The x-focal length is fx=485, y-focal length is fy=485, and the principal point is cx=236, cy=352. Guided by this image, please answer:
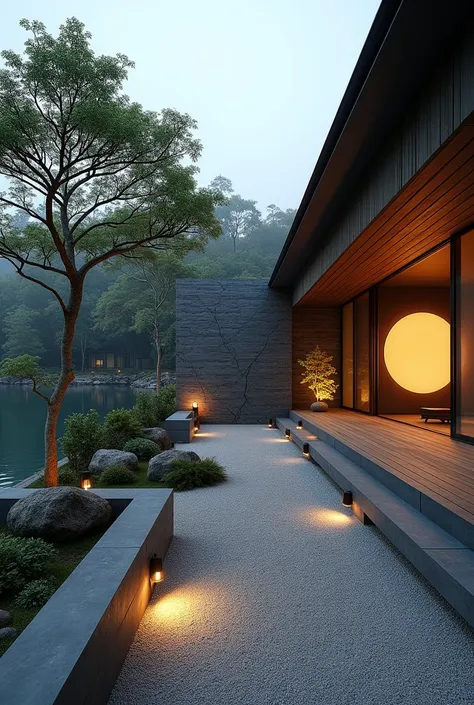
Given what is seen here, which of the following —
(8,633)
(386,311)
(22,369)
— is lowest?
(8,633)

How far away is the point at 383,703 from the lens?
2.01 metres

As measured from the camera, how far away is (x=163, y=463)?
6449 mm

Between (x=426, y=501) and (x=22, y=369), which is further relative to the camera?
(x=22, y=369)

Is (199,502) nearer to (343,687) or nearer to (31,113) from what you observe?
(343,687)

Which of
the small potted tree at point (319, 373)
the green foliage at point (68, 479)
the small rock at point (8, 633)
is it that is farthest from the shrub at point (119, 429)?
the small rock at point (8, 633)

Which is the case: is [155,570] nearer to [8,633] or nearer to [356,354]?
[8,633]

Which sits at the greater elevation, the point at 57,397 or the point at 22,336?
the point at 22,336

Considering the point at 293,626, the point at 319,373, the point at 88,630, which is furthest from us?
the point at 319,373

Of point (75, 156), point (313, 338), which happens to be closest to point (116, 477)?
point (75, 156)

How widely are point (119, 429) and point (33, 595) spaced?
5907mm

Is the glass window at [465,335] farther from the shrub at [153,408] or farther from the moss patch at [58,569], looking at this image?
the shrub at [153,408]

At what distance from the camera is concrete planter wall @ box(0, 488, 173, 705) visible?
154 centimetres

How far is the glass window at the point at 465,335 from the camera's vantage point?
596 cm

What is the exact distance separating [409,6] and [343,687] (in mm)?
3529
